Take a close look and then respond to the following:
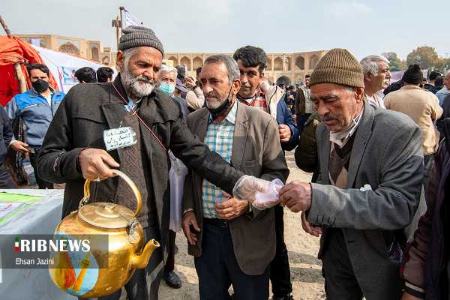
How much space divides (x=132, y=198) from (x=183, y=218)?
54 cm

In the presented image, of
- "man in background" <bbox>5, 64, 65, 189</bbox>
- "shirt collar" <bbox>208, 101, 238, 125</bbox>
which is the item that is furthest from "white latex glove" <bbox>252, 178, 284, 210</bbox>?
"man in background" <bbox>5, 64, 65, 189</bbox>

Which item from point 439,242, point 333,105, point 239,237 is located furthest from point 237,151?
point 439,242

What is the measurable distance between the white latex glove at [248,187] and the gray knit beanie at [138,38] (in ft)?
2.76

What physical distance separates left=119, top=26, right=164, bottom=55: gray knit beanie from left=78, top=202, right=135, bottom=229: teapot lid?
0.84m

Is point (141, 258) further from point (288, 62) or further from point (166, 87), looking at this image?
point (288, 62)

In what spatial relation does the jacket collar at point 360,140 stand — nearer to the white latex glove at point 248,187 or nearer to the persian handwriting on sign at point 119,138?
the white latex glove at point 248,187

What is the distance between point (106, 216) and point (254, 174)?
0.99 meters

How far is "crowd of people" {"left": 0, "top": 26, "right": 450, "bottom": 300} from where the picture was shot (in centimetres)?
144

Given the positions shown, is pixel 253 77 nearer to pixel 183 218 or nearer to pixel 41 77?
pixel 183 218

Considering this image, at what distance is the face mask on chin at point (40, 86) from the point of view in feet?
14.9

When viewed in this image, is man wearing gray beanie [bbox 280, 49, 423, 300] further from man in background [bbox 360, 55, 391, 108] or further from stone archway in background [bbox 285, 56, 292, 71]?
stone archway in background [bbox 285, 56, 292, 71]

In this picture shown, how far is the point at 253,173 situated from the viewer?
2.06m

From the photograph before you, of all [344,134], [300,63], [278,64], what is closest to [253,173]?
[344,134]

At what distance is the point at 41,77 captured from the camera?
4.77 meters
